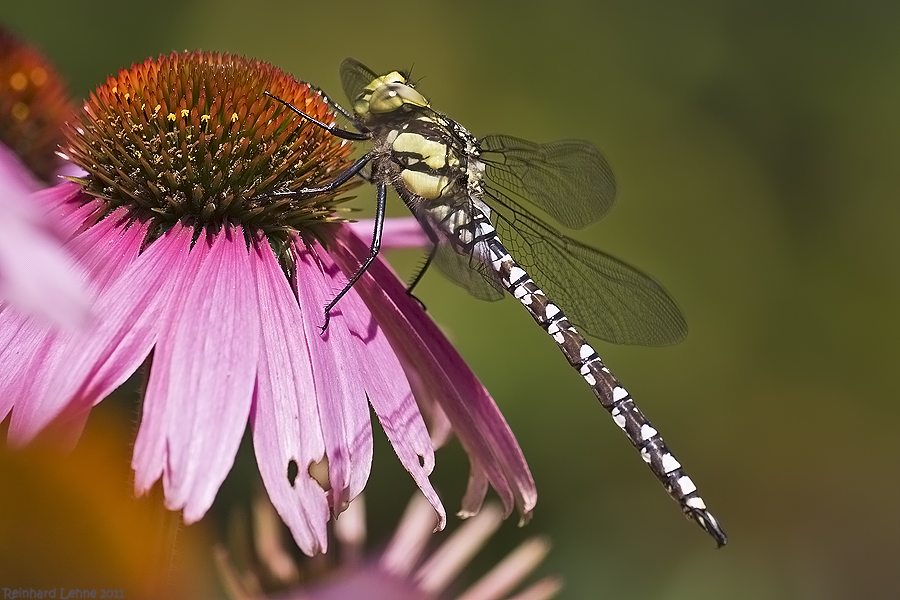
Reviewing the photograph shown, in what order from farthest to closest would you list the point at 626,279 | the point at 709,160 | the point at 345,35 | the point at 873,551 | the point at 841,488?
1. the point at 345,35
2. the point at 709,160
3. the point at 841,488
4. the point at 873,551
5. the point at 626,279

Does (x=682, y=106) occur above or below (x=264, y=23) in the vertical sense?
below

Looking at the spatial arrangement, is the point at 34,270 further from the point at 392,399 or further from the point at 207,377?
the point at 392,399

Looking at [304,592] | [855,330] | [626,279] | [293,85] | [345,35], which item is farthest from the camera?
[345,35]

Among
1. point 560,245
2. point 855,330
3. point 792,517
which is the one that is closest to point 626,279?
point 560,245

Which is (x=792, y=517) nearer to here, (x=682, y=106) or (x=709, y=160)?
(x=709, y=160)

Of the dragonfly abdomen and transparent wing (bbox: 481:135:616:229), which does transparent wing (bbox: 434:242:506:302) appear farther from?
transparent wing (bbox: 481:135:616:229)

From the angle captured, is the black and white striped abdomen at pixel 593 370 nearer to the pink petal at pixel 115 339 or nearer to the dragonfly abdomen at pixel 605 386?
the dragonfly abdomen at pixel 605 386

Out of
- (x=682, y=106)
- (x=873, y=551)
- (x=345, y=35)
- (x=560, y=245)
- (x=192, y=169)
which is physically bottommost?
(x=873, y=551)

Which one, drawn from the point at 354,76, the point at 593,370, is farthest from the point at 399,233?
the point at 593,370
